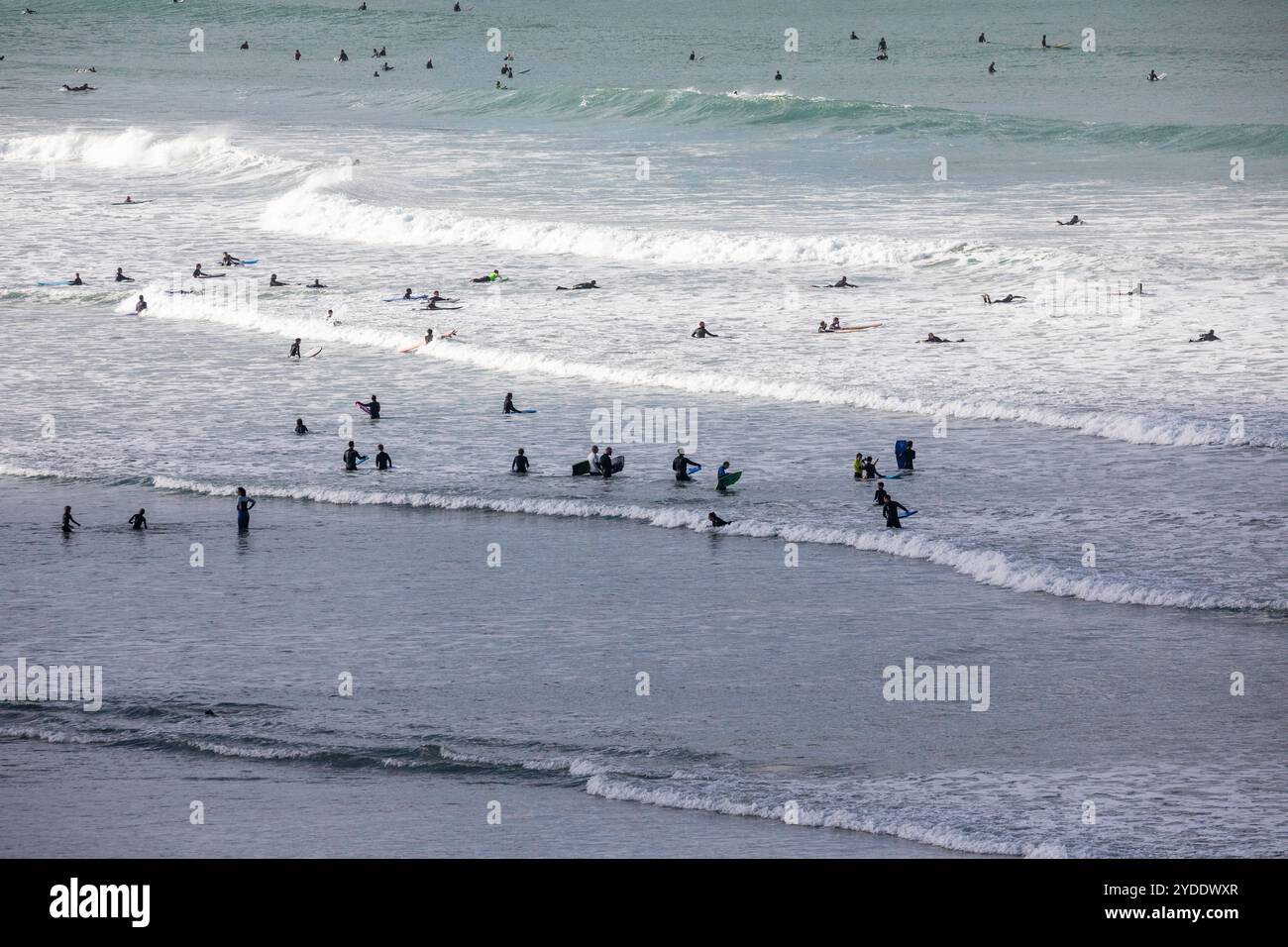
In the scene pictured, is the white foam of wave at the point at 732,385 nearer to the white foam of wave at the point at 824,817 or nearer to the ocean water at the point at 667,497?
the ocean water at the point at 667,497

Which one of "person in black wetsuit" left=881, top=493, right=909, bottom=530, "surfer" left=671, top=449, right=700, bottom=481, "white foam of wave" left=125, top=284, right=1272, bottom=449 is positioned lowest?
"person in black wetsuit" left=881, top=493, right=909, bottom=530

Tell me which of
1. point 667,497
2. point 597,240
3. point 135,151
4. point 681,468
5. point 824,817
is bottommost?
point 824,817

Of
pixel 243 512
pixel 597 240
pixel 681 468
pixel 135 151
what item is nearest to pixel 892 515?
pixel 681 468

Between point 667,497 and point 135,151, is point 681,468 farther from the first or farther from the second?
point 135,151

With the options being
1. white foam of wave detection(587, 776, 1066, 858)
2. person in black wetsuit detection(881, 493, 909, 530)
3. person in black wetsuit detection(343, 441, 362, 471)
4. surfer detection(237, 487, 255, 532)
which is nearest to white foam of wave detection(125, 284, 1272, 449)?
person in black wetsuit detection(881, 493, 909, 530)

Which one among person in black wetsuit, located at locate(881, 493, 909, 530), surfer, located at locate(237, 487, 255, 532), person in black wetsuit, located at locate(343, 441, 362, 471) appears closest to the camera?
person in black wetsuit, located at locate(881, 493, 909, 530)

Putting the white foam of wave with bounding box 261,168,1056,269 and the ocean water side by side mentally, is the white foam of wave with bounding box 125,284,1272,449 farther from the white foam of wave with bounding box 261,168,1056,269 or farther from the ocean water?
the white foam of wave with bounding box 261,168,1056,269
